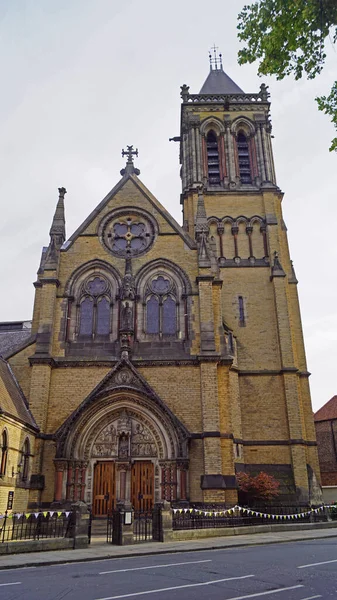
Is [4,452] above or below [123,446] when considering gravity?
below

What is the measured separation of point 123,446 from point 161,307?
276 inches

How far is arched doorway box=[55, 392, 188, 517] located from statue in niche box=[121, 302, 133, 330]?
3376 mm

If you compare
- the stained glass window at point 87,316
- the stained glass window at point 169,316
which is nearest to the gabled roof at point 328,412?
the stained glass window at point 169,316

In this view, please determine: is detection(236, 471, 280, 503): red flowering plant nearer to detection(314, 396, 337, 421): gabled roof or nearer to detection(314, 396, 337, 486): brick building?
detection(314, 396, 337, 486): brick building

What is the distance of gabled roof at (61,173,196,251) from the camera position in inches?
1035

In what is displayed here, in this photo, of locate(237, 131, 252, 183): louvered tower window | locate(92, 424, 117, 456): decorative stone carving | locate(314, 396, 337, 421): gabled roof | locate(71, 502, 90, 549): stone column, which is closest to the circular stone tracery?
locate(92, 424, 117, 456): decorative stone carving

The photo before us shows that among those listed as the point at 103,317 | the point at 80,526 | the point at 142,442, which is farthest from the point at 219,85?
the point at 80,526

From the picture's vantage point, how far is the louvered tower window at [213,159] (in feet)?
115

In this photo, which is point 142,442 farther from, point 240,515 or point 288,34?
point 288,34

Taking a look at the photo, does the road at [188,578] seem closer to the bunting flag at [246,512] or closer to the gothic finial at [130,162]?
the bunting flag at [246,512]

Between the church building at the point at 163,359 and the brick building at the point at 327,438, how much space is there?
20.7 meters

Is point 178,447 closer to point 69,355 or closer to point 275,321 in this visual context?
point 69,355

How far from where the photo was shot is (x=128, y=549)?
14.4 meters

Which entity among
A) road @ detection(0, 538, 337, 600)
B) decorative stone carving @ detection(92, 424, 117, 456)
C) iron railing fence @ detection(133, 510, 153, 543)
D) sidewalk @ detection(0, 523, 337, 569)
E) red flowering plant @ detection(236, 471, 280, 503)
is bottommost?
road @ detection(0, 538, 337, 600)
